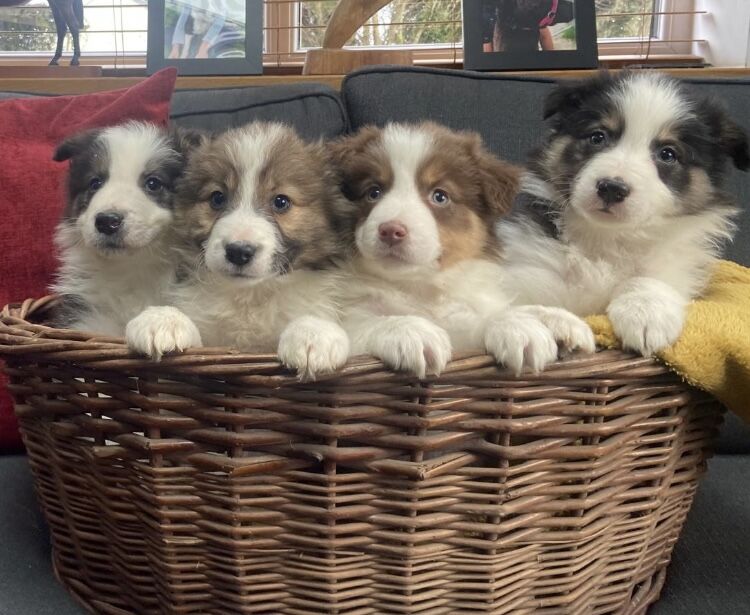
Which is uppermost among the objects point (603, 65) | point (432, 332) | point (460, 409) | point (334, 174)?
point (603, 65)

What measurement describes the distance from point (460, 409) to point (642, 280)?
0.65m

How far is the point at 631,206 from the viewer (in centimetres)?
161

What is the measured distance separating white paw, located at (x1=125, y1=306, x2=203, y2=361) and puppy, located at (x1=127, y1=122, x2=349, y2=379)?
11.1 inches

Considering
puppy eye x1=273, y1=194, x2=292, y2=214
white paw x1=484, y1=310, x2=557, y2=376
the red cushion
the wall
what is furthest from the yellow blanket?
the wall

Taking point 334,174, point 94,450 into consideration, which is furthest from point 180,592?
point 334,174

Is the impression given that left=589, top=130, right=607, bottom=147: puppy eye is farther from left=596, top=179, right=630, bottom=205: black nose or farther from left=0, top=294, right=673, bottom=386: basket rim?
left=0, top=294, right=673, bottom=386: basket rim

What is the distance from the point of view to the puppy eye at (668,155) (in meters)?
1.73

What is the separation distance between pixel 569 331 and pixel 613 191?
0.52 m

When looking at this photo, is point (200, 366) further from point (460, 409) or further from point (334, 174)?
point (334, 174)

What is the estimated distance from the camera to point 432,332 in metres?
1.16

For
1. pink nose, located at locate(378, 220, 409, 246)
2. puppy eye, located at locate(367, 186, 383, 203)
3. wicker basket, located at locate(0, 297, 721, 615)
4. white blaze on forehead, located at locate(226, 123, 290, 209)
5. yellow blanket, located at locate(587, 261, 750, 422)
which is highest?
white blaze on forehead, located at locate(226, 123, 290, 209)

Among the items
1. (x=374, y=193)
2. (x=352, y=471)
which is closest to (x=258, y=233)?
(x=374, y=193)

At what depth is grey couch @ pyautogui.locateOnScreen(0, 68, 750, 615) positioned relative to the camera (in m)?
1.66

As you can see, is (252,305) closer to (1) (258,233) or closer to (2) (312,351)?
(1) (258,233)
